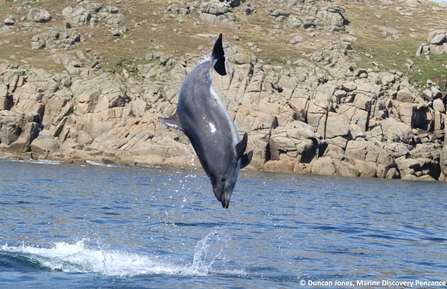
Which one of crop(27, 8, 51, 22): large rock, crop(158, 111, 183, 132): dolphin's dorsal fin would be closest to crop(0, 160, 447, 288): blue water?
crop(158, 111, 183, 132): dolphin's dorsal fin

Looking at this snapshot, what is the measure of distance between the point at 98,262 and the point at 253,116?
45633 mm

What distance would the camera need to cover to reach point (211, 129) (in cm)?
707

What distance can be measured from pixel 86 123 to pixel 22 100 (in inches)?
284

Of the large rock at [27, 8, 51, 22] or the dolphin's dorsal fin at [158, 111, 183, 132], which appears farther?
the large rock at [27, 8, 51, 22]

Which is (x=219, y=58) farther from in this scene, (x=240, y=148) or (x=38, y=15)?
(x=38, y=15)

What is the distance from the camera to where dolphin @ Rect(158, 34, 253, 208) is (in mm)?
7055

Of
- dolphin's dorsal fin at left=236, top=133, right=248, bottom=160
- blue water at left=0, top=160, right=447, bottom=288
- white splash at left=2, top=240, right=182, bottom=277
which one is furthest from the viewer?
white splash at left=2, top=240, right=182, bottom=277

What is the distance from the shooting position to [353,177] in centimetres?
5681

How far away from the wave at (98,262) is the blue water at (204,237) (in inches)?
0.9

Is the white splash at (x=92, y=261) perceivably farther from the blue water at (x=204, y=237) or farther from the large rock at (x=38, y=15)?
the large rock at (x=38, y=15)

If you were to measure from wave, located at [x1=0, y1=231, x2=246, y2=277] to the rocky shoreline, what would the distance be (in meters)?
37.6

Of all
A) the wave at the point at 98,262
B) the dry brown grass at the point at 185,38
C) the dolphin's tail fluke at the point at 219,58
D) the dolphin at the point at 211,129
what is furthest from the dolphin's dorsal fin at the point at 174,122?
the dry brown grass at the point at 185,38

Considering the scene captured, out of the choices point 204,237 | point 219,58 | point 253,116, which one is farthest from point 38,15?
point 219,58

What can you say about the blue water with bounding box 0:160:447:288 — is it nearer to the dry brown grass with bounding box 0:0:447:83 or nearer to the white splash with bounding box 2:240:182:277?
the white splash with bounding box 2:240:182:277
